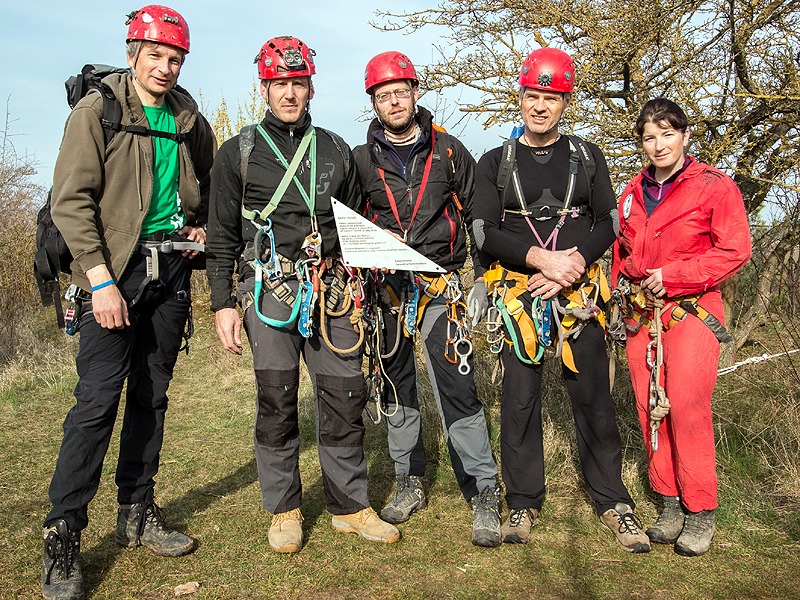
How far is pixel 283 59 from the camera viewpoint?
12.3 feet

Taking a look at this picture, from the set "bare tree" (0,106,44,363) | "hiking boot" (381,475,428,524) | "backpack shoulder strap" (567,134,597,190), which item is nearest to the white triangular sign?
"backpack shoulder strap" (567,134,597,190)

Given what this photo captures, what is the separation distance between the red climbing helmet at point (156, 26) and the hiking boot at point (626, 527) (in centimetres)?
345

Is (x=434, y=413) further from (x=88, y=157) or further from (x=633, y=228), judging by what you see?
(x=88, y=157)

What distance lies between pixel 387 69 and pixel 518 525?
2689mm

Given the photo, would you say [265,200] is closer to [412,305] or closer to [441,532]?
[412,305]

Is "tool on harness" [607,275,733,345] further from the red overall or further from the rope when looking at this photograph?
the rope

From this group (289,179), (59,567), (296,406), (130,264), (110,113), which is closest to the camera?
(59,567)

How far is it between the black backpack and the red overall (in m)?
2.76

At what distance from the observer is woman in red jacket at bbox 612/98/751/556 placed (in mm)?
3729

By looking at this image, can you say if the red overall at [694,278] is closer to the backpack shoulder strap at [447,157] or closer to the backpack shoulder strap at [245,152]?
the backpack shoulder strap at [447,157]

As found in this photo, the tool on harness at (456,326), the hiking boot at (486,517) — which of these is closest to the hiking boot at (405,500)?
the hiking boot at (486,517)

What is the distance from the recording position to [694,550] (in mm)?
3787

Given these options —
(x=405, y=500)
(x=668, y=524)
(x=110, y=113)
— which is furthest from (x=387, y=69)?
(x=668, y=524)

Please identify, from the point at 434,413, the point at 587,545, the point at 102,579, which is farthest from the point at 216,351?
the point at 587,545
